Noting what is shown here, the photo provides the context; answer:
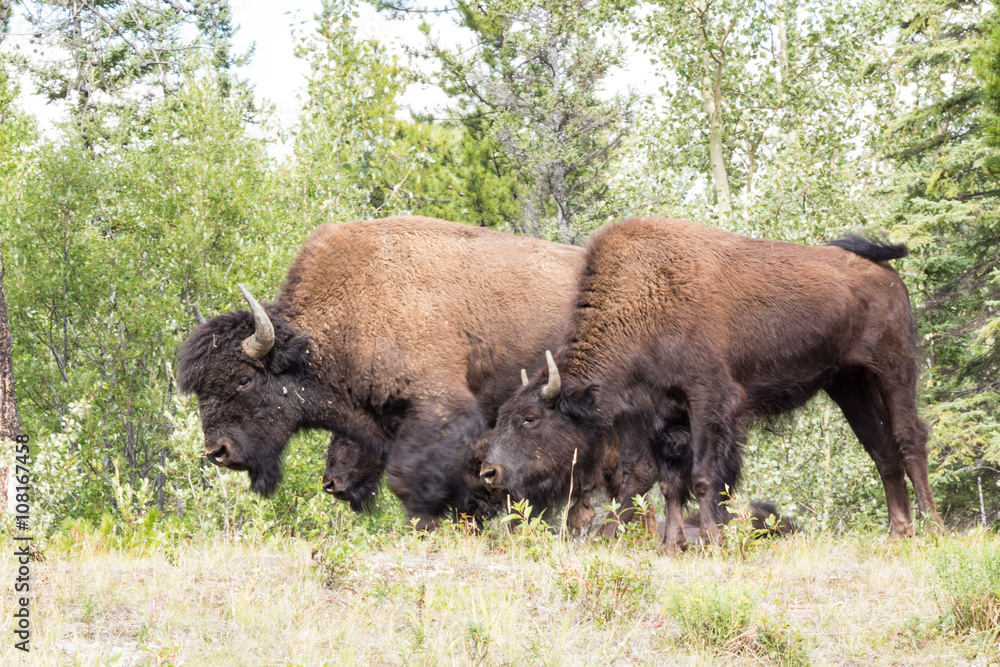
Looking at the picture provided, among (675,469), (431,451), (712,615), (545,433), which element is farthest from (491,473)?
(712,615)

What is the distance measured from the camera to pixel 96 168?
1215 cm

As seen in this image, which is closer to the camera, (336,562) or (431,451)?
(336,562)

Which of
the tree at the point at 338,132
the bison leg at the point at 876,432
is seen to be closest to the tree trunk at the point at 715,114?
the tree at the point at 338,132

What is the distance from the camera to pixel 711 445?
7227mm

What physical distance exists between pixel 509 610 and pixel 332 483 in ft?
14.6

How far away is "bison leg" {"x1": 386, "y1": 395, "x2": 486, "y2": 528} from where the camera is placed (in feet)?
25.9

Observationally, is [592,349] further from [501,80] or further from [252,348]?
[501,80]

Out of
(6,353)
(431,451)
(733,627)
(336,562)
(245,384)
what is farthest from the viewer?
(245,384)

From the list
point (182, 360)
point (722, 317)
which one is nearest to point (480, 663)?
point (722, 317)

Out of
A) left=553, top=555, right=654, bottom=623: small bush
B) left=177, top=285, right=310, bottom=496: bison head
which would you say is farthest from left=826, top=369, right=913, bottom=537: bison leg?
left=177, top=285, right=310, bottom=496: bison head

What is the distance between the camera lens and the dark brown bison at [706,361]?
24.2 ft

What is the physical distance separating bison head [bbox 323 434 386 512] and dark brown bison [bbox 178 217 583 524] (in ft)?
0.58

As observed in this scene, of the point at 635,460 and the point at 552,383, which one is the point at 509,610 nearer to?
the point at 552,383

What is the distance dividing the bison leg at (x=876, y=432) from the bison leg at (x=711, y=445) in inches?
63.7
